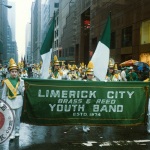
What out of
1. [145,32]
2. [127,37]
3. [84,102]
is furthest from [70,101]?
[127,37]

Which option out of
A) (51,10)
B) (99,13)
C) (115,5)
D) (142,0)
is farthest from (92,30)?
(51,10)

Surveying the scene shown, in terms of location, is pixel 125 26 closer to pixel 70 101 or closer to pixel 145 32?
pixel 145 32

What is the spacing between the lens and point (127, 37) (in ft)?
95.3

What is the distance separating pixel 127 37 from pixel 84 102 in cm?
2214

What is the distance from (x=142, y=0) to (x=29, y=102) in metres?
20.0

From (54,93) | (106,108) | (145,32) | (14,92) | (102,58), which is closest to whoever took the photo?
(14,92)

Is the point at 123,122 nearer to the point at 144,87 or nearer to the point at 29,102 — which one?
the point at 144,87

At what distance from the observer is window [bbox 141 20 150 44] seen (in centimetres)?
2495

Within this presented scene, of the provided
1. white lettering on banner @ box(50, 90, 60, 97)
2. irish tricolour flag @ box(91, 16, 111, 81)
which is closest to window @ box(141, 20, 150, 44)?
irish tricolour flag @ box(91, 16, 111, 81)

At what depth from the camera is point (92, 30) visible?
1682 inches

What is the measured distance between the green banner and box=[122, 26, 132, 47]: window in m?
20.8

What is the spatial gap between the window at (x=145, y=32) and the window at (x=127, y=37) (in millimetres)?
2554

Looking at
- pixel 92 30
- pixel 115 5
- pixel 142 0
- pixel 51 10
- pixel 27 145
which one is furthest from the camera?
pixel 51 10

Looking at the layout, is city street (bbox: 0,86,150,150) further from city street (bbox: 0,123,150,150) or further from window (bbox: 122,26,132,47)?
Answer: window (bbox: 122,26,132,47)
